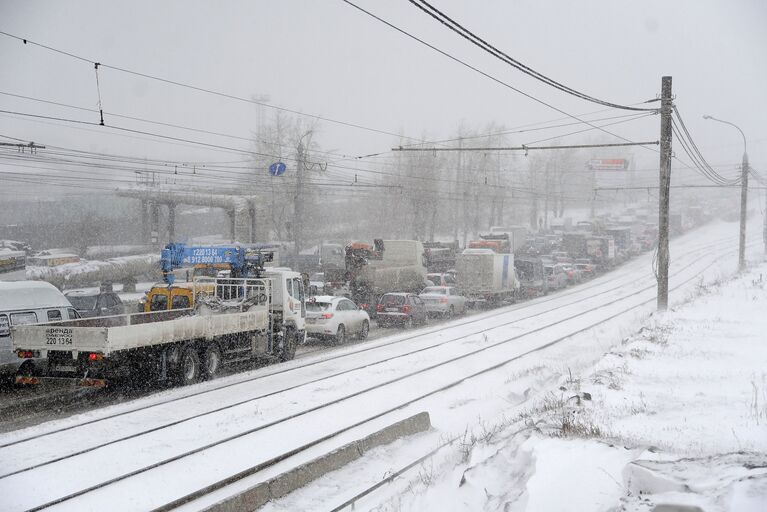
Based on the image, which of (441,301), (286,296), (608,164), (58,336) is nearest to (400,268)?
(441,301)

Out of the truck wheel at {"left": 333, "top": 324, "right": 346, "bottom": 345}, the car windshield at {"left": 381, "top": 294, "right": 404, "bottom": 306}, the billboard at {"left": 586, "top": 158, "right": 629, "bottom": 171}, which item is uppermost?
the billboard at {"left": 586, "top": 158, "right": 629, "bottom": 171}

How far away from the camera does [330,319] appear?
2028 cm

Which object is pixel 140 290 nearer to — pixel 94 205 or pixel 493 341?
pixel 493 341

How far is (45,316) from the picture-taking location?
595 inches

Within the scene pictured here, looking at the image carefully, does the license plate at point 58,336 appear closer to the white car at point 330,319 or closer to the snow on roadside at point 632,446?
the snow on roadside at point 632,446

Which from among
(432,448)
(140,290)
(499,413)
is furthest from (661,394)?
(140,290)

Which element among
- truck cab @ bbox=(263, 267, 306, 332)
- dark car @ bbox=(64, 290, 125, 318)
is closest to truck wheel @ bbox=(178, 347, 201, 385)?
truck cab @ bbox=(263, 267, 306, 332)

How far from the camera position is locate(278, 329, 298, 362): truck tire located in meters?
17.3

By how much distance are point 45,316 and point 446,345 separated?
11303 mm

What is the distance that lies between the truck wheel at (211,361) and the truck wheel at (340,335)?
601 cm

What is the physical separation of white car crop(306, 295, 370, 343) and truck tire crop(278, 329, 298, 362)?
2.43 metres

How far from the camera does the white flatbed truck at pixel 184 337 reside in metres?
12.0

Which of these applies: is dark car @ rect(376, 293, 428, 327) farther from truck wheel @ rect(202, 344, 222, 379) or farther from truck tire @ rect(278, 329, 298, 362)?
truck wheel @ rect(202, 344, 222, 379)

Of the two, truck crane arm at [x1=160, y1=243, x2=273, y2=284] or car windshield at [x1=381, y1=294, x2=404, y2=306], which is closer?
truck crane arm at [x1=160, y1=243, x2=273, y2=284]
